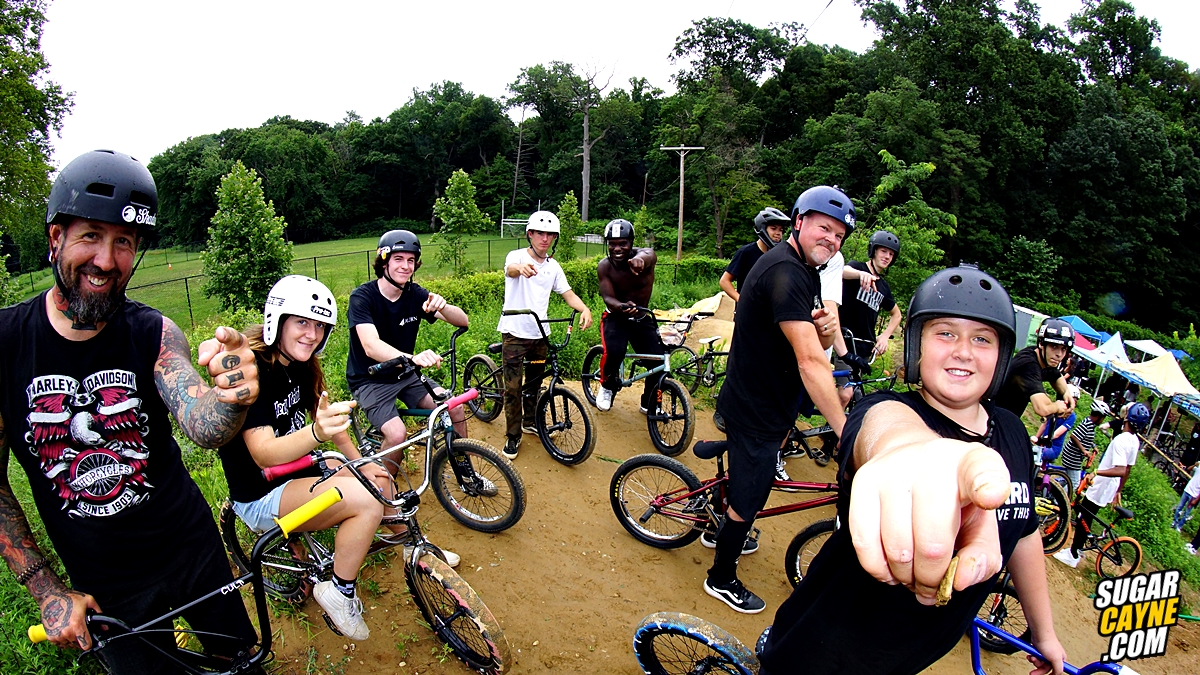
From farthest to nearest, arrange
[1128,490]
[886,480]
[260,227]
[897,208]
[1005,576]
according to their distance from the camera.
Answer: [897,208] → [260,227] → [1128,490] → [1005,576] → [886,480]

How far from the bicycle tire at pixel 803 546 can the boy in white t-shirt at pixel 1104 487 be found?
345 centimetres

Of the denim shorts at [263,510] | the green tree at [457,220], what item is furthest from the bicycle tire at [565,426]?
the green tree at [457,220]

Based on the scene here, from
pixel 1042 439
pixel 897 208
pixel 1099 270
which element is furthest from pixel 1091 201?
pixel 1042 439

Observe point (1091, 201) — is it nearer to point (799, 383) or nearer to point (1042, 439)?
point (1042, 439)

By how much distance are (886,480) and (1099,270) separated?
4477cm

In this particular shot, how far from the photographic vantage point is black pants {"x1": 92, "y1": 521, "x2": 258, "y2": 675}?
7.26ft

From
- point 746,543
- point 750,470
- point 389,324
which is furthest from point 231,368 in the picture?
point 746,543

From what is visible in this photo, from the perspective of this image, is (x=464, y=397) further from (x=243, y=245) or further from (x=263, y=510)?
(x=243, y=245)

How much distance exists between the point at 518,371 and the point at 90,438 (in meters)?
3.36

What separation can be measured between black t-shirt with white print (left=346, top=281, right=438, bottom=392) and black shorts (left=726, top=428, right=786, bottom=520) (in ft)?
7.48

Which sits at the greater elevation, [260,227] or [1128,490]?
[260,227]

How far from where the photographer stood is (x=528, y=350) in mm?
5211

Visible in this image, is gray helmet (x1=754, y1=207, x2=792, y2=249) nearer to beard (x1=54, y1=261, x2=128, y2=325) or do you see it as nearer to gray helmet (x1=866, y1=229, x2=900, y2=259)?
gray helmet (x1=866, y1=229, x2=900, y2=259)

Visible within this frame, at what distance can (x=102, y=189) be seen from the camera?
2006mm
